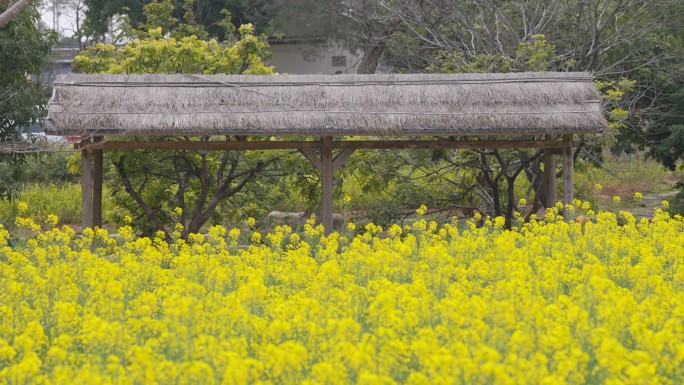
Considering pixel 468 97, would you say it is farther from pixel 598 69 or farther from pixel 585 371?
pixel 585 371

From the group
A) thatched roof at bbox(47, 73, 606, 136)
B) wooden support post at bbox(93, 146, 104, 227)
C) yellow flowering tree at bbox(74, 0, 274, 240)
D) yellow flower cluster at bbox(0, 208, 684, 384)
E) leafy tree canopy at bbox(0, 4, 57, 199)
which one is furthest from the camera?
leafy tree canopy at bbox(0, 4, 57, 199)

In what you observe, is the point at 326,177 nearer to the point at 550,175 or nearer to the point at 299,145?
the point at 299,145

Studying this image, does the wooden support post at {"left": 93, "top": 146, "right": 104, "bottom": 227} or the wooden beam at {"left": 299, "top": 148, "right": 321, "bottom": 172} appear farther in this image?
the wooden support post at {"left": 93, "top": 146, "right": 104, "bottom": 227}

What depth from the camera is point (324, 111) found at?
39.5 feet

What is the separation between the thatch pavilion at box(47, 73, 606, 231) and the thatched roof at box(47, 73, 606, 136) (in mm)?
12

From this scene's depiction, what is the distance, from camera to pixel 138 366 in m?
5.32

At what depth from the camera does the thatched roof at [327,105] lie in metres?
11.8

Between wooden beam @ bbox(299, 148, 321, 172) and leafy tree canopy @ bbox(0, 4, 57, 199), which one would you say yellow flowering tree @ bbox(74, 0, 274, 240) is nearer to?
leafy tree canopy @ bbox(0, 4, 57, 199)

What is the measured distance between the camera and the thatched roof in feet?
38.8

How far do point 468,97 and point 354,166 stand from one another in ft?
8.89

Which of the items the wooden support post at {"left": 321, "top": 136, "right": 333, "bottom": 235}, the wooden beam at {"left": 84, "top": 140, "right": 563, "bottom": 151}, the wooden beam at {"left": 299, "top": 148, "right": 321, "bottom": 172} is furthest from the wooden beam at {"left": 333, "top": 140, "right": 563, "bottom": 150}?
the wooden beam at {"left": 299, "top": 148, "right": 321, "bottom": 172}

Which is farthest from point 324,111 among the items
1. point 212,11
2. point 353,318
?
point 212,11

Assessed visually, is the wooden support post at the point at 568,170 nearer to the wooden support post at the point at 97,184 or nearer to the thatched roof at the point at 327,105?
the thatched roof at the point at 327,105

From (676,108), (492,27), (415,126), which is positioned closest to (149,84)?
(415,126)
